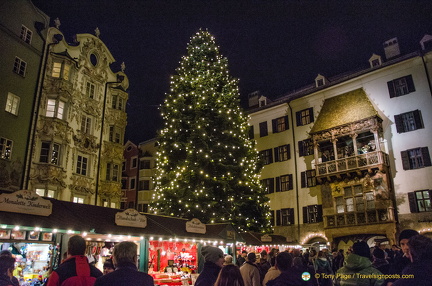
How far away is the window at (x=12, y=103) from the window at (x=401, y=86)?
27.7 m

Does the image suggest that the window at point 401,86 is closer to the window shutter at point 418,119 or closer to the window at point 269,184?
the window shutter at point 418,119

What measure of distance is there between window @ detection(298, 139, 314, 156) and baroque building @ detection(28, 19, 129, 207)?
16.5 meters

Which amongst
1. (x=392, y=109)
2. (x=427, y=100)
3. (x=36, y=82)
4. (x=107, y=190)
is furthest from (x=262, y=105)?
(x=36, y=82)

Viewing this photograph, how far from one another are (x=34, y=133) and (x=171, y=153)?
29.8ft

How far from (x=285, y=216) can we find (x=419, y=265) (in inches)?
1174

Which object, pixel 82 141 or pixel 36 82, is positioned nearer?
pixel 36 82

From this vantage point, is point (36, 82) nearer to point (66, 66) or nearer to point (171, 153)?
point (66, 66)

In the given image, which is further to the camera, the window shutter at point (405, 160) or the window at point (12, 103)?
the window shutter at point (405, 160)

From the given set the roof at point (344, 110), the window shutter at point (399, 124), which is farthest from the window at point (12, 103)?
the window shutter at point (399, 124)

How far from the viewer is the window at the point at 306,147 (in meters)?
31.9

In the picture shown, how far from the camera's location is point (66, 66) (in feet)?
84.1

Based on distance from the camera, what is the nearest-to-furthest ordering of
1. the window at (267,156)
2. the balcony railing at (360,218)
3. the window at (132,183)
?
the balcony railing at (360,218) < the window at (267,156) < the window at (132,183)

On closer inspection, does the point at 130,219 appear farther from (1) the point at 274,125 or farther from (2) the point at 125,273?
(1) the point at 274,125

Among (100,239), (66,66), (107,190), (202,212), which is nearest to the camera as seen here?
(100,239)
